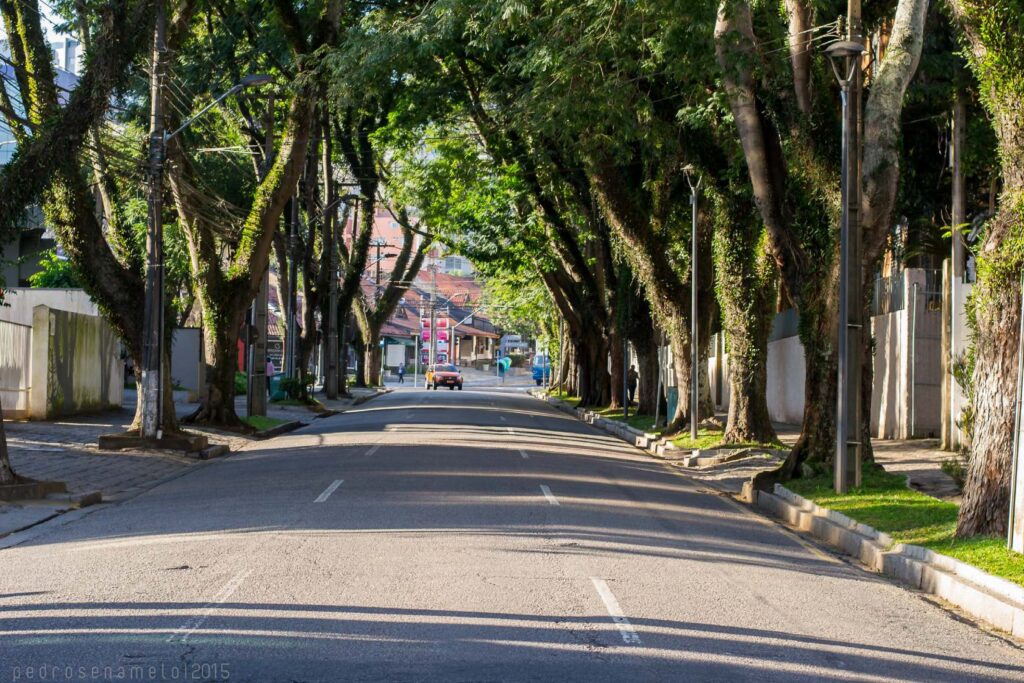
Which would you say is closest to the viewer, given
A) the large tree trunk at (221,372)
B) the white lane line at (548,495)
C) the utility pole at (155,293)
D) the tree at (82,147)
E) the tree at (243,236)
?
the white lane line at (548,495)

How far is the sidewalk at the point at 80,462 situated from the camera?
47.4ft

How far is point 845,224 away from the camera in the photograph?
50.9 feet

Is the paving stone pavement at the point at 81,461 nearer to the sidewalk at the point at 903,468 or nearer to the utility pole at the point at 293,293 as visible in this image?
the sidewalk at the point at 903,468

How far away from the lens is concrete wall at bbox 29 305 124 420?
27531 mm

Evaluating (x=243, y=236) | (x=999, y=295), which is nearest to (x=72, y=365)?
(x=243, y=236)

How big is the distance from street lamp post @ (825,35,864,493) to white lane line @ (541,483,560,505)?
3.71 meters

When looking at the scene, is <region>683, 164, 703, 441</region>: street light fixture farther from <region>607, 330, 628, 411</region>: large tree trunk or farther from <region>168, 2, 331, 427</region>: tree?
<region>607, 330, 628, 411</region>: large tree trunk

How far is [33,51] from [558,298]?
3068cm

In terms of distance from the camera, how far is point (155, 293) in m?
21.7

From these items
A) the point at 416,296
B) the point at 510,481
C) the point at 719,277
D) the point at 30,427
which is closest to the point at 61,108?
the point at 510,481

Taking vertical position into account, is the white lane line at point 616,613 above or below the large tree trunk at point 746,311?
below

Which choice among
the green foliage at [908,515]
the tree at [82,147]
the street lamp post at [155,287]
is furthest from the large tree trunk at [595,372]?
the green foliage at [908,515]

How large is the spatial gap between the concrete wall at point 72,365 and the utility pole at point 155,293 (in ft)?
22.3

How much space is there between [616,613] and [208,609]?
275 cm
